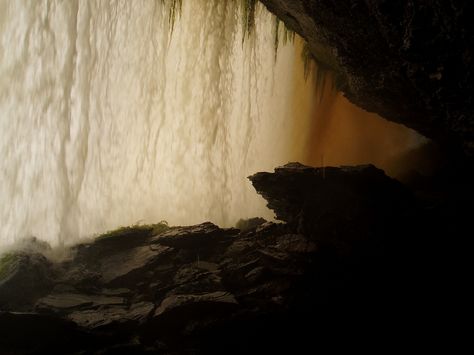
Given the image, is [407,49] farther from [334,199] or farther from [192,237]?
[192,237]

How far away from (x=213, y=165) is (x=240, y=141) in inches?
95.4

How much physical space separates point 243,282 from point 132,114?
7.53 metres

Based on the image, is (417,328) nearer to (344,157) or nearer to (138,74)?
(344,157)

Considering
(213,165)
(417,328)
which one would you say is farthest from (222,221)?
(417,328)

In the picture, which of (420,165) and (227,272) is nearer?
(227,272)

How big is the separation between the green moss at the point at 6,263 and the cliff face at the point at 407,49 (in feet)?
28.2

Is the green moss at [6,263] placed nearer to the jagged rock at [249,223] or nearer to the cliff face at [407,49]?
the jagged rock at [249,223]

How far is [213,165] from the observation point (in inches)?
578

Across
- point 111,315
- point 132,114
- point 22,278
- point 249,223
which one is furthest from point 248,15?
point 22,278

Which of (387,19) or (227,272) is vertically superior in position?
(387,19)

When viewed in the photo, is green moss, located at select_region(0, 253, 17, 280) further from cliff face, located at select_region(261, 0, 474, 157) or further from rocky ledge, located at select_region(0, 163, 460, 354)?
cliff face, located at select_region(261, 0, 474, 157)

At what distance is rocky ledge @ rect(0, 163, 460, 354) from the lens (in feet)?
23.4

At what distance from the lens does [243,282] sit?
8.46 meters

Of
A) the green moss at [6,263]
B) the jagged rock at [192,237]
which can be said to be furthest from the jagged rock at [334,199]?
the green moss at [6,263]
